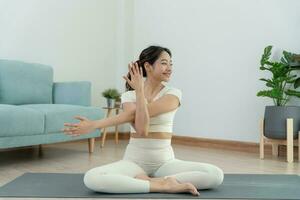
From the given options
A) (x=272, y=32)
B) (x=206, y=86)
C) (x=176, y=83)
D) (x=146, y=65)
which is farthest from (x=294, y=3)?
(x=146, y=65)

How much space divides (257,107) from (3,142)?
2.39 m

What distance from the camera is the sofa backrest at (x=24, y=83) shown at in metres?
3.73

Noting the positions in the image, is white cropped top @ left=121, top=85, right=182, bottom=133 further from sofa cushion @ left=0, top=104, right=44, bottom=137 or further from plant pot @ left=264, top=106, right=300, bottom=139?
plant pot @ left=264, top=106, right=300, bottom=139

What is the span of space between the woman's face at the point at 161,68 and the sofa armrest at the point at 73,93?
1880 mm

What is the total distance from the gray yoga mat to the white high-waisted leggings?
0.14 feet

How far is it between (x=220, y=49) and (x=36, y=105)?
200 centimetres

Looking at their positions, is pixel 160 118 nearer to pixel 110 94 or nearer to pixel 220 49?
pixel 220 49

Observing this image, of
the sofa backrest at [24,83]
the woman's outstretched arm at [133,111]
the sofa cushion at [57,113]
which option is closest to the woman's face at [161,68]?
the woman's outstretched arm at [133,111]

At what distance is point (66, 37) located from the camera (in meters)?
4.69

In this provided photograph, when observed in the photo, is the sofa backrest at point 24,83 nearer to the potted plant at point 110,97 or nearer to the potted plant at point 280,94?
the potted plant at point 110,97

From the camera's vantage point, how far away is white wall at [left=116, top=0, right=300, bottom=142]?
13.3 feet

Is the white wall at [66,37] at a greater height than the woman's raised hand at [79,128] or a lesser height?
greater

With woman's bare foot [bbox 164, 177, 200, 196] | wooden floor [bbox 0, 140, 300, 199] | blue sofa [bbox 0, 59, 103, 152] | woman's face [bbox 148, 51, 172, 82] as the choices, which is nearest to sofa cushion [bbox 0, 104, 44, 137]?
blue sofa [bbox 0, 59, 103, 152]

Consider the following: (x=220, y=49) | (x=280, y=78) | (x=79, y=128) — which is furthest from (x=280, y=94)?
(x=79, y=128)
